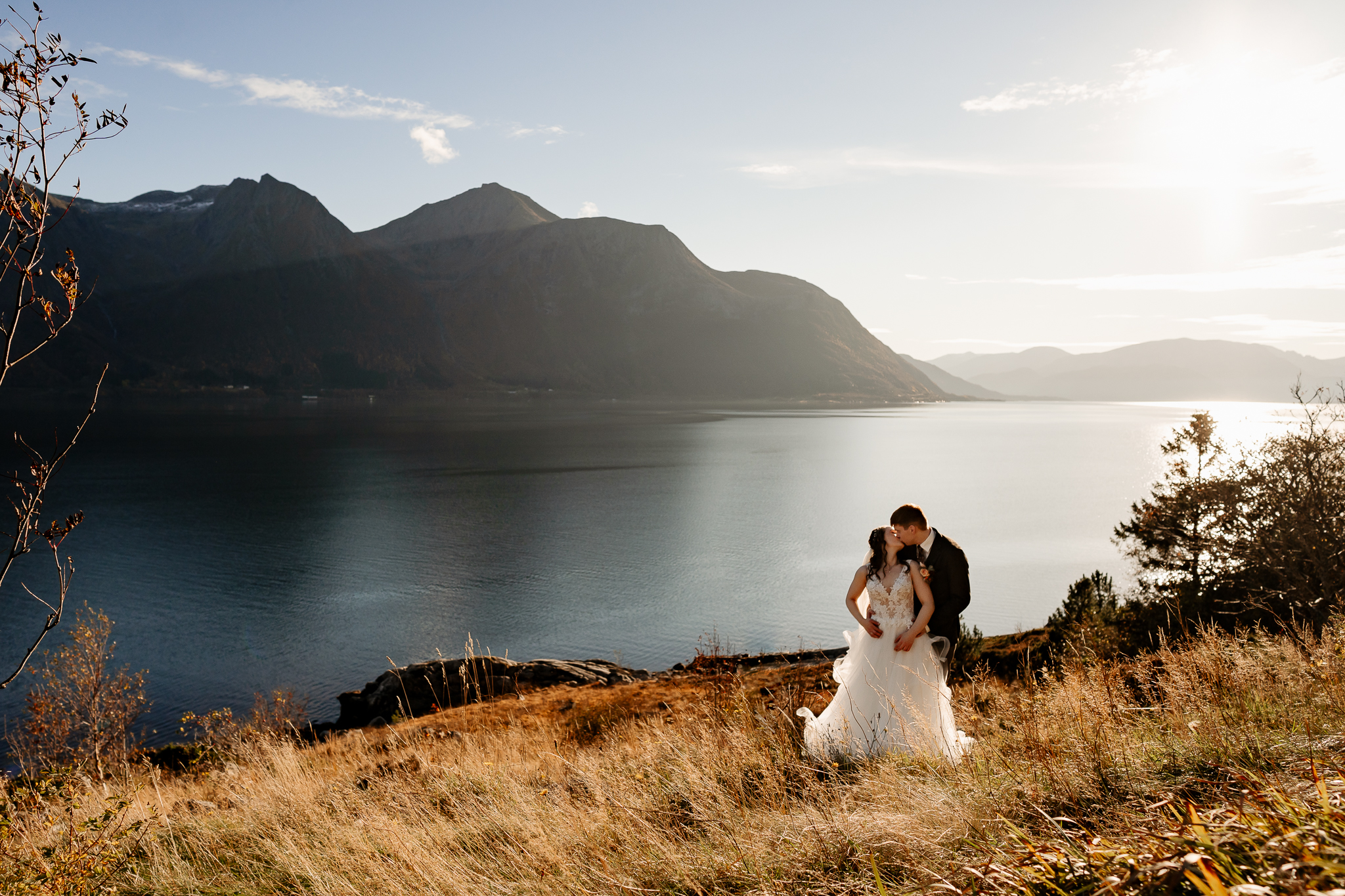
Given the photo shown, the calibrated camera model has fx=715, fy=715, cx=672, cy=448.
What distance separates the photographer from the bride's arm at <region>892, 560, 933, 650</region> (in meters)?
5.26

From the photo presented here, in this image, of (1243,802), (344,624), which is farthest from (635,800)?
(344,624)

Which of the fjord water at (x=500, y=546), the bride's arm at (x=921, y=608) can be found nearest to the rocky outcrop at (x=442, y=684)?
the fjord water at (x=500, y=546)

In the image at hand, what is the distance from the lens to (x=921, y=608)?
5.36m

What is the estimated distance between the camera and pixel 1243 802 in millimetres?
2521

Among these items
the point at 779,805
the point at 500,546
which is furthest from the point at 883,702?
the point at 500,546

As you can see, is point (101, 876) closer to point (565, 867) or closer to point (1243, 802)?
point (565, 867)

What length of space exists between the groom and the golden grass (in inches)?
30.0

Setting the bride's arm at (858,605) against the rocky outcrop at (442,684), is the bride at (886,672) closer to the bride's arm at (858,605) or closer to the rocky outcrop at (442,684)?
the bride's arm at (858,605)

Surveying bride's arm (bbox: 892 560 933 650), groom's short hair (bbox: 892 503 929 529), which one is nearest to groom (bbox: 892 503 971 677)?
groom's short hair (bbox: 892 503 929 529)

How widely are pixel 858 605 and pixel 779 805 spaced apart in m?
2.10

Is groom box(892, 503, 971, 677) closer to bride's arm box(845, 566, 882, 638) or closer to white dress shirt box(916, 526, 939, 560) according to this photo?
white dress shirt box(916, 526, 939, 560)

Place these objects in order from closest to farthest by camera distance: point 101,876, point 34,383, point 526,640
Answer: point 101,876, point 526,640, point 34,383

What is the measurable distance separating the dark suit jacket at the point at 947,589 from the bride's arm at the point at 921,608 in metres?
0.08

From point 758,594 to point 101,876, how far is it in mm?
25249
